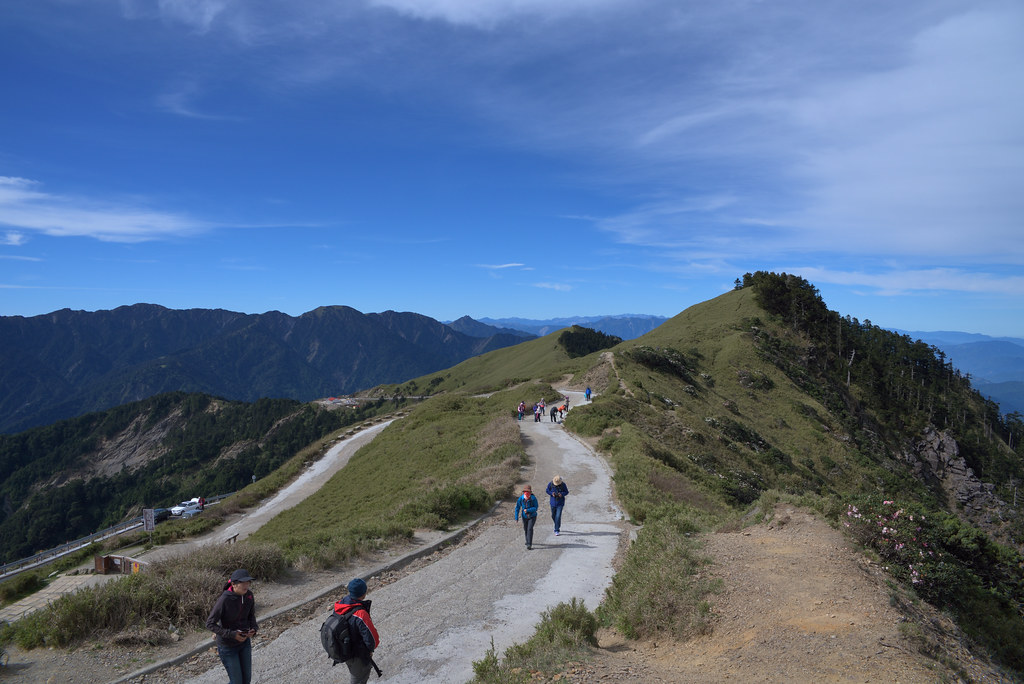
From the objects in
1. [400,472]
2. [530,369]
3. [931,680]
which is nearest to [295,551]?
[931,680]

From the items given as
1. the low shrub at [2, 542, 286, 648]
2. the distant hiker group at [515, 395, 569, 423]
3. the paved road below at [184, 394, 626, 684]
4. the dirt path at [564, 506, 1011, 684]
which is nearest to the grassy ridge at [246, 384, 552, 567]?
the distant hiker group at [515, 395, 569, 423]

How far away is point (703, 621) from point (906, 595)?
10.3 ft

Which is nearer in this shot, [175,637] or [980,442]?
[175,637]

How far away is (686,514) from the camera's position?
14.7 metres

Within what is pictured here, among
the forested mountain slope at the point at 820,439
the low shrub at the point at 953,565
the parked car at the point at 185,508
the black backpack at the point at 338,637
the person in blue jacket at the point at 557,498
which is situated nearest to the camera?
the black backpack at the point at 338,637

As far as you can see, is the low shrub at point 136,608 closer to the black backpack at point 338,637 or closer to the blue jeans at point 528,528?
the black backpack at point 338,637

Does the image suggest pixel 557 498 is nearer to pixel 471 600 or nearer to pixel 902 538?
pixel 471 600

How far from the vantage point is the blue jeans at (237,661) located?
6.45 m

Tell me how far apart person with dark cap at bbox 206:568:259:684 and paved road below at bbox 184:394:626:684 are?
105 cm

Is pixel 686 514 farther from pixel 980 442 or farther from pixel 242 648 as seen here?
pixel 980 442

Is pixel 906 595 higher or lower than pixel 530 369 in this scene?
lower

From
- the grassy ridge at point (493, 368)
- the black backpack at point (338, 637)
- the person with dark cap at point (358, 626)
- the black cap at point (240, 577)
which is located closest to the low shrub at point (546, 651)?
the person with dark cap at point (358, 626)

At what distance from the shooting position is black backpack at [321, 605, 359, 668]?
5727 mm

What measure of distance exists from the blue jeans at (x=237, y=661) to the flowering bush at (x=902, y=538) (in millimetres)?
9766
